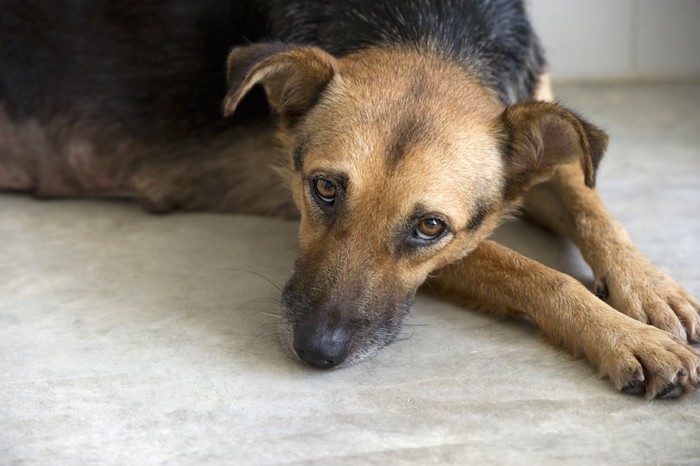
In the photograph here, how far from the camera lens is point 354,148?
356 centimetres

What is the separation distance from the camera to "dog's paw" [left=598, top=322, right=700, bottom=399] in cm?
332

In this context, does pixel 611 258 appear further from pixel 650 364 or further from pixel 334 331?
pixel 334 331

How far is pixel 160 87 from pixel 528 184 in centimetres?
203

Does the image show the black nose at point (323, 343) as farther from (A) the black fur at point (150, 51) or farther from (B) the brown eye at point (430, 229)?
(A) the black fur at point (150, 51)

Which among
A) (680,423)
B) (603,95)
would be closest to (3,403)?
(680,423)

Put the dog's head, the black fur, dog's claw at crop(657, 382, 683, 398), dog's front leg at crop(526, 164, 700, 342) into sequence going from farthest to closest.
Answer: the black fur < dog's front leg at crop(526, 164, 700, 342) < the dog's head < dog's claw at crop(657, 382, 683, 398)

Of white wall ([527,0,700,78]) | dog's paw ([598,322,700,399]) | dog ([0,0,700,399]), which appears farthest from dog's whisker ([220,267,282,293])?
white wall ([527,0,700,78])

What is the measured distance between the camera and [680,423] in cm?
319

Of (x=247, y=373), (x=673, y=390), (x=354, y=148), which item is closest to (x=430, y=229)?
(x=354, y=148)

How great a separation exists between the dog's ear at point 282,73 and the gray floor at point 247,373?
87cm

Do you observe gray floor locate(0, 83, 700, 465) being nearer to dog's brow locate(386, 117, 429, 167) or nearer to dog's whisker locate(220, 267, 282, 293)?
dog's whisker locate(220, 267, 282, 293)

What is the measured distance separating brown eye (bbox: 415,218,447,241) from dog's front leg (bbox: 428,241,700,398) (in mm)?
459

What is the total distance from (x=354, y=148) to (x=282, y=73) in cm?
55

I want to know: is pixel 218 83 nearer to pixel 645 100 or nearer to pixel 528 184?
pixel 528 184
